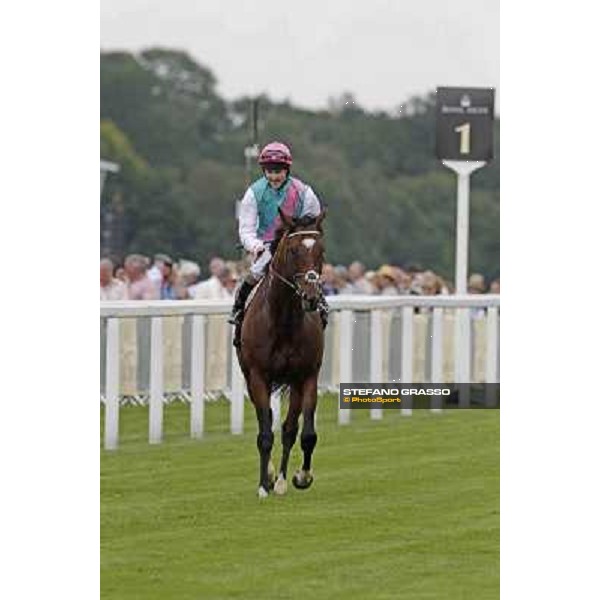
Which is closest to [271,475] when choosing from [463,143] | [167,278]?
[167,278]

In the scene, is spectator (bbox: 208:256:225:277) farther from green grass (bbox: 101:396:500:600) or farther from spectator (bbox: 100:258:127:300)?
green grass (bbox: 101:396:500:600)

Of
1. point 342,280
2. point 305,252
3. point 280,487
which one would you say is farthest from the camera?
point 342,280

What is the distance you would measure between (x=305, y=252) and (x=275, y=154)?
22.9 inches

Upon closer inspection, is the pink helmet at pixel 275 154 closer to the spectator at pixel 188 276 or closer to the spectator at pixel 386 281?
the spectator at pixel 188 276

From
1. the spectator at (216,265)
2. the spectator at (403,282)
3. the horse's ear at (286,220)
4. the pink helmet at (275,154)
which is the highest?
the pink helmet at (275,154)

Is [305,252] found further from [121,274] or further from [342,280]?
[121,274]

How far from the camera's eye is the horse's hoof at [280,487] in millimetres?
18719

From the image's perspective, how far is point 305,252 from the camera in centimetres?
1817

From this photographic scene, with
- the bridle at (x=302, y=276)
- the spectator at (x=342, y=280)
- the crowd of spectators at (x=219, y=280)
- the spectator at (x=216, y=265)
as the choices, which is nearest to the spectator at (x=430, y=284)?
the crowd of spectators at (x=219, y=280)

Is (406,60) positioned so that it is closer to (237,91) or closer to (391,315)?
(237,91)

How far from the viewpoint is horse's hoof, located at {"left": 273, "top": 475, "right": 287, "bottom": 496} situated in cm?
1872

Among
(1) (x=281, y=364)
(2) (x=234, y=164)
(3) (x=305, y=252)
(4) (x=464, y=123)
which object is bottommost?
(1) (x=281, y=364)
